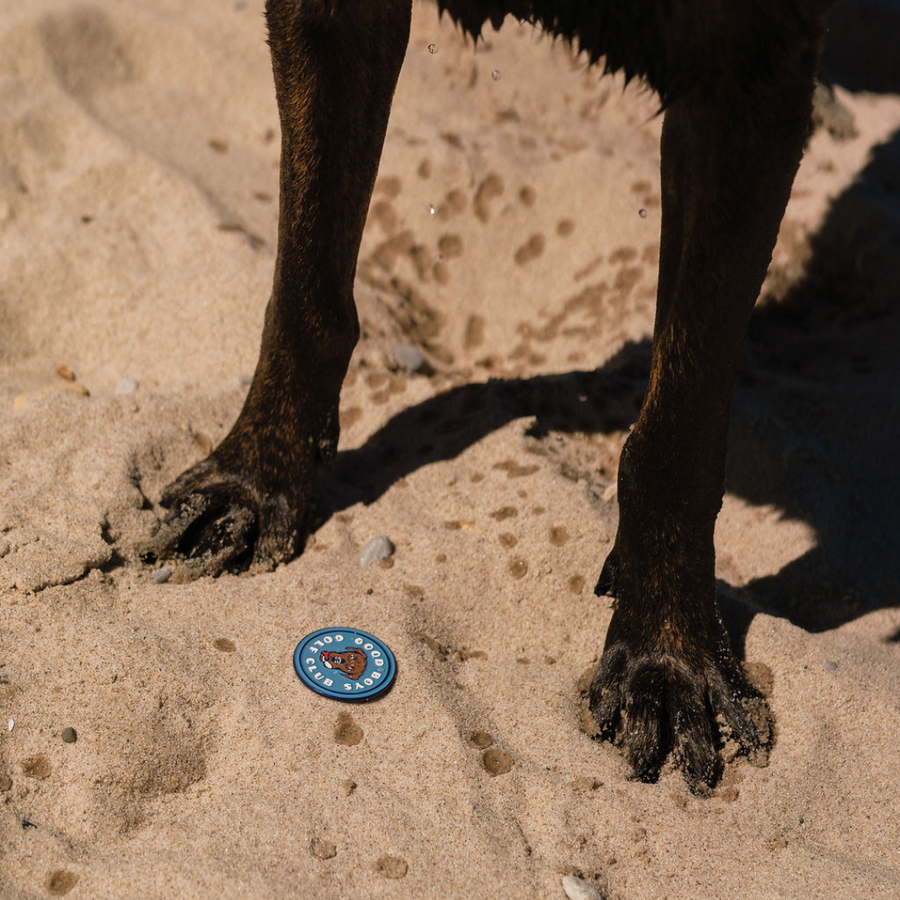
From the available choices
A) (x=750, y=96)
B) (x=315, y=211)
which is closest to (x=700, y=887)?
(x=750, y=96)

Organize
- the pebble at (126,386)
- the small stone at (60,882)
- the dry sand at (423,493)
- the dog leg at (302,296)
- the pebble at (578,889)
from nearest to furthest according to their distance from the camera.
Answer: the small stone at (60,882) < the pebble at (578,889) < the dry sand at (423,493) < the dog leg at (302,296) < the pebble at (126,386)

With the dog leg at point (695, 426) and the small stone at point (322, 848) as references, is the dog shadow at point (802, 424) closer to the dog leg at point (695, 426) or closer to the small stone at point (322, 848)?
the dog leg at point (695, 426)

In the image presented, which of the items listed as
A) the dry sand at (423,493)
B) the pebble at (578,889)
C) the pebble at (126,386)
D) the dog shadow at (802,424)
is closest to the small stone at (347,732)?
the dry sand at (423,493)

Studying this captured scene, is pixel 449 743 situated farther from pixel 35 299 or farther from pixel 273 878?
pixel 35 299

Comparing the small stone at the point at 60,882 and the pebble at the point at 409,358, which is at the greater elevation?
the pebble at the point at 409,358

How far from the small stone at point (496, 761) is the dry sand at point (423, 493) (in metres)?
0.01

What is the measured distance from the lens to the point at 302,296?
7.97 feet

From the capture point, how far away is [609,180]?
3938 millimetres

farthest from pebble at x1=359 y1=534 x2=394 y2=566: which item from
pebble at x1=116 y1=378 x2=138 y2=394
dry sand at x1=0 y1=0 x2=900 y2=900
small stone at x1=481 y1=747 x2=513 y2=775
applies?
pebble at x1=116 y1=378 x2=138 y2=394

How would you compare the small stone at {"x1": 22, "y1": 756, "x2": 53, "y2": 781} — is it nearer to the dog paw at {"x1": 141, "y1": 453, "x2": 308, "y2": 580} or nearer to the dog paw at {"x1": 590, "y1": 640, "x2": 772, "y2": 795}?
the dog paw at {"x1": 141, "y1": 453, "x2": 308, "y2": 580}

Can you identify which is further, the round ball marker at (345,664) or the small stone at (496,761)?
the round ball marker at (345,664)

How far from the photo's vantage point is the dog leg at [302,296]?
2.26 meters

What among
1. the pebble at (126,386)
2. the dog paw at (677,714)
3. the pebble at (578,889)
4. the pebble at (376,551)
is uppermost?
the dog paw at (677,714)

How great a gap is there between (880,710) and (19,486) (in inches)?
79.4
